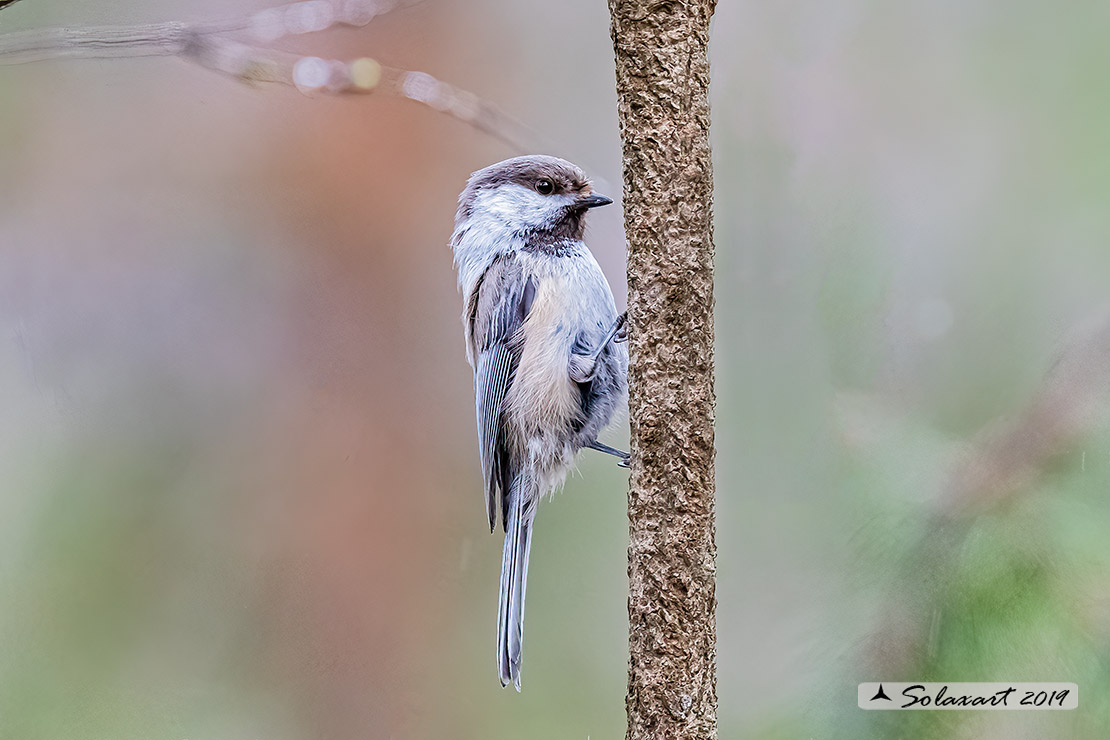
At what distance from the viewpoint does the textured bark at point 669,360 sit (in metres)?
1.23

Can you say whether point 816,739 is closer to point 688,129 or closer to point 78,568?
point 688,129

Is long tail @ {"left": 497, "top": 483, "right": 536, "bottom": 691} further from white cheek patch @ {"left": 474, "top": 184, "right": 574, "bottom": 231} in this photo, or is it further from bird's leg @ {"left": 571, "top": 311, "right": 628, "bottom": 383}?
white cheek patch @ {"left": 474, "top": 184, "right": 574, "bottom": 231}

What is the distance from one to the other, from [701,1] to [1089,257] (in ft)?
2.62

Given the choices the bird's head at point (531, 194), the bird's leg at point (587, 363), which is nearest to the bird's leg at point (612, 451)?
the bird's leg at point (587, 363)

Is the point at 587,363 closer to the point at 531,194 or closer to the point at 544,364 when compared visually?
the point at 544,364

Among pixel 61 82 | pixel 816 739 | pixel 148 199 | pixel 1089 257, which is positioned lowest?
pixel 816 739

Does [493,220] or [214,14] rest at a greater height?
[214,14]

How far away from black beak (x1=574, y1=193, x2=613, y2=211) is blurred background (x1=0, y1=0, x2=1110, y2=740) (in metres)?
0.03

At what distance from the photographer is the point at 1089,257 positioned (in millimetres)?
1562

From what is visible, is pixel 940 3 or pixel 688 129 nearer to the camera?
pixel 688 129

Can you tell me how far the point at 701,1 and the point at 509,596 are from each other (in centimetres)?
91

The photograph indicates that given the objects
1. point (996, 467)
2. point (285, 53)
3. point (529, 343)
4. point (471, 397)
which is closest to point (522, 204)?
point (529, 343)

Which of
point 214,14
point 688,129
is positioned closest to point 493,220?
point 688,129

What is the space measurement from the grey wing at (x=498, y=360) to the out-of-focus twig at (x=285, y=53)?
218mm
